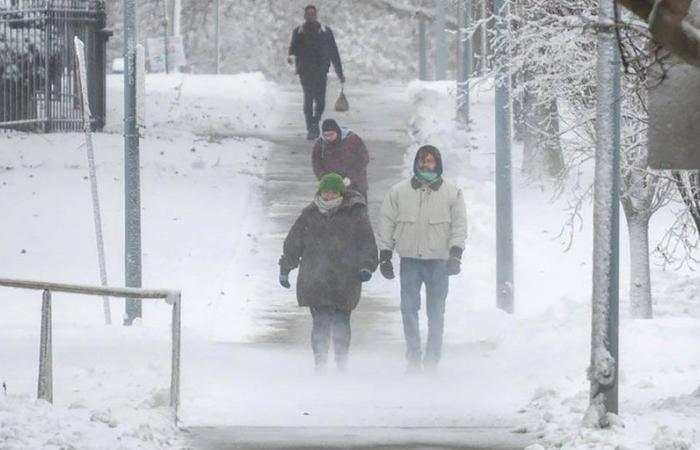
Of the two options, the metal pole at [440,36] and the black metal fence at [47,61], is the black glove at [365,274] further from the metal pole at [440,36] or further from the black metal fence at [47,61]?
the metal pole at [440,36]

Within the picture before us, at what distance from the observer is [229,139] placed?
2792cm

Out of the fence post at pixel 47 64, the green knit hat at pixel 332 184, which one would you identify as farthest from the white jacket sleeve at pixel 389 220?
the fence post at pixel 47 64

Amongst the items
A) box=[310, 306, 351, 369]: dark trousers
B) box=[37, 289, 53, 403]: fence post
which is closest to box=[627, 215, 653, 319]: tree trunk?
box=[310, 306, 351, 369]: dark trousers

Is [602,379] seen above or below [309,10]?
below

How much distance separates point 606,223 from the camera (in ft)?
36.1

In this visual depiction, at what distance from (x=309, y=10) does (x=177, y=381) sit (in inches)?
578

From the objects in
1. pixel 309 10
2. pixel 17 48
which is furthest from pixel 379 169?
pixel 17 48

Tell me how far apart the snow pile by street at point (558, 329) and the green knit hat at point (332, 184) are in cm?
170

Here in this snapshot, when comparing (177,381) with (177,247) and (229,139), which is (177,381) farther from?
(229,139)

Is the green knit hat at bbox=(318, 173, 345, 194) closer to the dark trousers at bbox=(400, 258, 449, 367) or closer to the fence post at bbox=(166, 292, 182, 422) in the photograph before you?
the dark trousers at bbox=(400, 258, 449, 367)

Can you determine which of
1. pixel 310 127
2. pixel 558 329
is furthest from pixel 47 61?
pixel 558 329

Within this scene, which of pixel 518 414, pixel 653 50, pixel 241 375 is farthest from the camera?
pixel 241 375

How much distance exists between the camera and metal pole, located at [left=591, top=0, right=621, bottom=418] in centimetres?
1099

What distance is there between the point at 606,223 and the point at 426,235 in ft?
9.02
